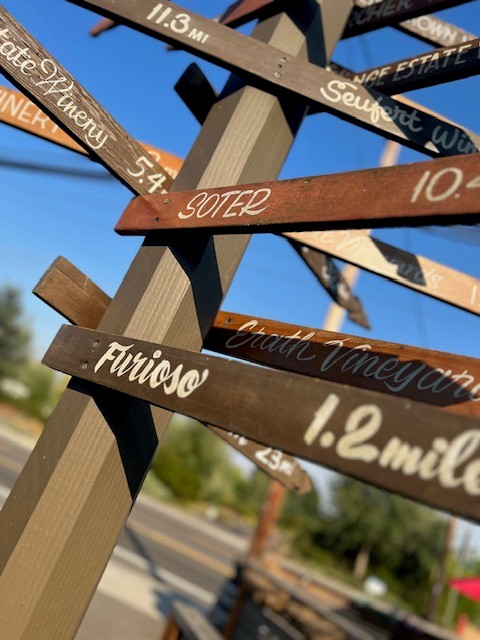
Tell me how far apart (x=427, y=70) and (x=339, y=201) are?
116 centimetres

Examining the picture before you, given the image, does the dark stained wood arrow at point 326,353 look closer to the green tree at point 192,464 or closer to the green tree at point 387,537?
the green tree at point 387,537

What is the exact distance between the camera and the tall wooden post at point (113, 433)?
141cm

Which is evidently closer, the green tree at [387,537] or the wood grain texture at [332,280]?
the wood grain texture at [332,280]

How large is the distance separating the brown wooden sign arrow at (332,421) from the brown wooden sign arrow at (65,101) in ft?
2.42

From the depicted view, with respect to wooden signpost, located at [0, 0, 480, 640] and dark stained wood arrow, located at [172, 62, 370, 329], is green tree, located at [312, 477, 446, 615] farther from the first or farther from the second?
wooden signpost, located at [0, 0, 480, 640]

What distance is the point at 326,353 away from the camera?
1603 mm

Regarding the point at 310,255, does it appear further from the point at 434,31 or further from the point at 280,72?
the point at 434,31

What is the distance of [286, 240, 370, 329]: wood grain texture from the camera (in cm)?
263

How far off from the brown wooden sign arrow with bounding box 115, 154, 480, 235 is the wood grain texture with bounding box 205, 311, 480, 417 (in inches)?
18.1

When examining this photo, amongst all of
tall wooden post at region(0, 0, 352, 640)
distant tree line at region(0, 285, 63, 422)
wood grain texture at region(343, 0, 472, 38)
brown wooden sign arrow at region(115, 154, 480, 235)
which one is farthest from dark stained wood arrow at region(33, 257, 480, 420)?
A: distant tree line at region(0, 285, 63, 422)

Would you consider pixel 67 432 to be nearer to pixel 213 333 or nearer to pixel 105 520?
pixel 105 520

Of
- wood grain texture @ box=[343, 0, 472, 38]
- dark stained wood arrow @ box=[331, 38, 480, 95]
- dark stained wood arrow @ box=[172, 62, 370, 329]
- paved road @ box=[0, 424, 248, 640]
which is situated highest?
wood grain texture @ box=[343, 0, 472, 38]

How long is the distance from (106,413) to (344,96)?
128cm

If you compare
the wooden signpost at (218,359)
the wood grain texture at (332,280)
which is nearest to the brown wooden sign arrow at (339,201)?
the wooden signpost at (218,359)
